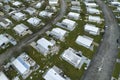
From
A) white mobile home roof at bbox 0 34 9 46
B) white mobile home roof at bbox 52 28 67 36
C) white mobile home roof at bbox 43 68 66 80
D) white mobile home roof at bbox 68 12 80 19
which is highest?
white mobile home roof at bbox 68 12 80 19

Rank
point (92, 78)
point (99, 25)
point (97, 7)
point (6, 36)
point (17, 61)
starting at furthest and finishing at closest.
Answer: point (97, 7)
point (99, 25)
point (6, 36)
point (17, 61)
point (92, 78)

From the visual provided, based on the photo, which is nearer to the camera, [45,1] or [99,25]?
[99,25]

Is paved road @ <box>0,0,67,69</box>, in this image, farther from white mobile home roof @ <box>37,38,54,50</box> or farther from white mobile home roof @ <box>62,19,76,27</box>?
white mobile home roof @ <box>62,19,76,27</box>

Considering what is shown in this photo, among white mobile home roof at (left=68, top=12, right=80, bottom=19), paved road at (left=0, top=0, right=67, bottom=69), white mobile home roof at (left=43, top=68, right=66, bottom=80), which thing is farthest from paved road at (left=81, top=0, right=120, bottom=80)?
paved road at (left=0, top=0, right=67, bottom=69)

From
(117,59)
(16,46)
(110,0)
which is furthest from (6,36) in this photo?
(110,0)

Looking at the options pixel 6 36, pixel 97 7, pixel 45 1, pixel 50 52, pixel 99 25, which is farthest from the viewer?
pixel 45 1

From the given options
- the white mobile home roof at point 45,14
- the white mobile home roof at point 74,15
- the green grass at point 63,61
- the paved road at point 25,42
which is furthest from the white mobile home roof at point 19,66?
the white mobile home roof at point 74,15

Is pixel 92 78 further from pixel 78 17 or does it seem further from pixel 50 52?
pixel 78 17

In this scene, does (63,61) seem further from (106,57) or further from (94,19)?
(94,19)
